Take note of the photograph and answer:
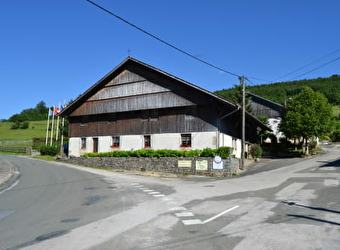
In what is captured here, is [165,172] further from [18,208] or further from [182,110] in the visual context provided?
[18,208]

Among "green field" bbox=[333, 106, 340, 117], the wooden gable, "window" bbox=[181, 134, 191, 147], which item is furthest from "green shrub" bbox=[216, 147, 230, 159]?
"green field" bbox=[333, 106, 340, 117]

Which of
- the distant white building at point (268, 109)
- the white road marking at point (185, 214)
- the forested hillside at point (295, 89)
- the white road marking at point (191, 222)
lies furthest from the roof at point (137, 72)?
the forested hillside at point (295, 89)

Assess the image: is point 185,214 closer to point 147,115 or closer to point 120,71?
point 147,115

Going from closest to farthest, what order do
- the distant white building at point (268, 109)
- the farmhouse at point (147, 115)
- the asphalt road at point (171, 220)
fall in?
the asphalt road at point (171, 220) < the farmhouse at point (147, 115) < the distant white building at point (268, 109)

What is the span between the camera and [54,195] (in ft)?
40.9

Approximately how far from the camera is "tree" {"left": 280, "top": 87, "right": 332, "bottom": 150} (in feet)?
118

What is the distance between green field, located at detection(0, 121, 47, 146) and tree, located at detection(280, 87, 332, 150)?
201ft

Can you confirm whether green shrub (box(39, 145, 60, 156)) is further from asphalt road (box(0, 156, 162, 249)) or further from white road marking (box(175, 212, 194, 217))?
white road marking (box(175, 212, 194, 217))

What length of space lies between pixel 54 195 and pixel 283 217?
8901 mm

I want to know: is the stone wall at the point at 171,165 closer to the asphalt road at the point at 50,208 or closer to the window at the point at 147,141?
the window at the point at 147,141

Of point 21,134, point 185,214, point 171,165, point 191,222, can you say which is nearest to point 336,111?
point 171,165

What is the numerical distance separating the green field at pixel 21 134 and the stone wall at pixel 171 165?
172ft

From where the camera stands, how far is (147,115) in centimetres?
3034

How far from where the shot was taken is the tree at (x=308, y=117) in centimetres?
3588
